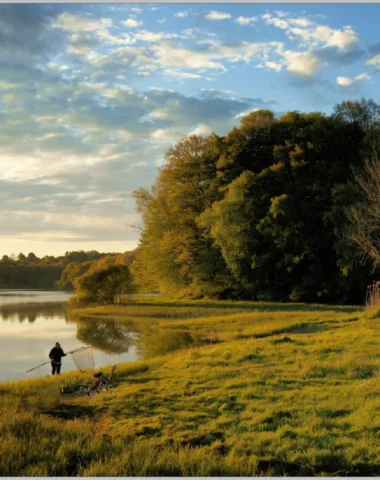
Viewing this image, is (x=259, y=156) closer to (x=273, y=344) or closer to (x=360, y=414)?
(x=273, y=344)

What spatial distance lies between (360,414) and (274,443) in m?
2.22

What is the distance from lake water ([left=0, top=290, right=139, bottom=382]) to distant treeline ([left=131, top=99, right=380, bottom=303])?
13.4 metres

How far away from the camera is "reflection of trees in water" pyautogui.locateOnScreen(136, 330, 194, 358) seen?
23.2m

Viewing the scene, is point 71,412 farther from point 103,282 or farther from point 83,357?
point 103,282

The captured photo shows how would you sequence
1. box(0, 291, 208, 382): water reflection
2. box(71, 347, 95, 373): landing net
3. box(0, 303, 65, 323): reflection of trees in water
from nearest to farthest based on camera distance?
box(71, 347, 95, 373): landing net, box(0, 291, 208, 382): water reflection, box(0, 303, 65, 323): reflection of trees in water

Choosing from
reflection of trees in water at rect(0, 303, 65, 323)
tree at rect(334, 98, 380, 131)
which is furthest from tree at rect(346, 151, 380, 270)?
reflection of trees in water at rect(0, 303, 65, 323)

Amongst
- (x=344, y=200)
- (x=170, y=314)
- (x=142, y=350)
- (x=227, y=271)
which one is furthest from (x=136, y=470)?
(x=227, y=271)

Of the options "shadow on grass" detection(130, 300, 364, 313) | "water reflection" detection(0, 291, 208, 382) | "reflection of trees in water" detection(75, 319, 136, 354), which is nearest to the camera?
"water reflection" detection(0, 291, 208, 382)

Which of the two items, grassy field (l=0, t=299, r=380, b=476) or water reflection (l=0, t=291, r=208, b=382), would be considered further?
water reflection (l=0, t=291, r=208, b=382)

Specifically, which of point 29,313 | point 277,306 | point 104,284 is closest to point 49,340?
point 29,313

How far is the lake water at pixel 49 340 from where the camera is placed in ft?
69.7

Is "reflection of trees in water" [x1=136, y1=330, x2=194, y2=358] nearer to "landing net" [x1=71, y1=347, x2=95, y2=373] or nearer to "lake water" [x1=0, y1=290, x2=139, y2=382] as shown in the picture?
"lake water" [x1=0, y1=290, x2=139, y2=382]

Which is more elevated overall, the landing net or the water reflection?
the landing net

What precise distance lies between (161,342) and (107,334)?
6.22m
